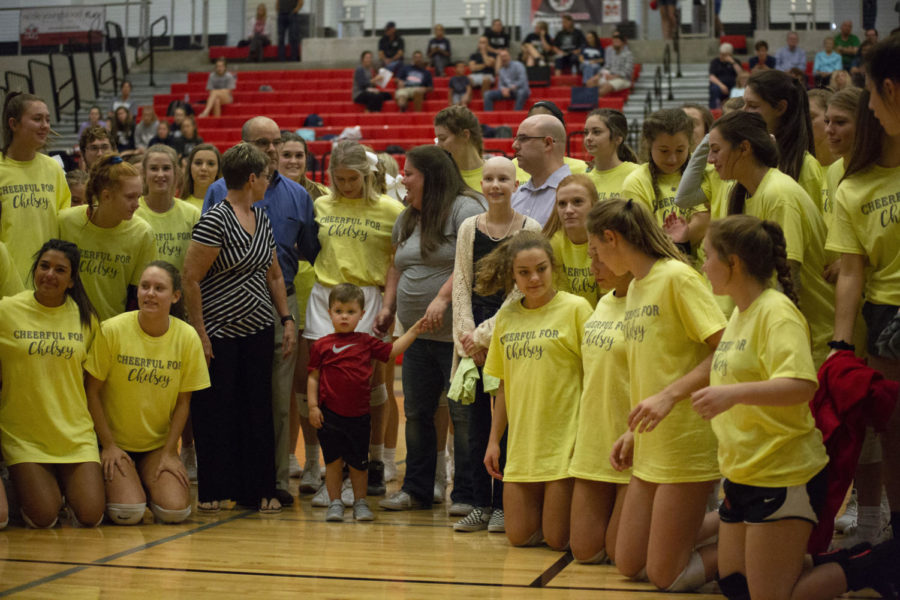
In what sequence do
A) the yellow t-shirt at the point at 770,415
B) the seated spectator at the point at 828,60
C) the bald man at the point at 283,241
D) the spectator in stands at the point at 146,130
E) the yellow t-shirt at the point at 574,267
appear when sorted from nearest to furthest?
the yellow t-shirt at the point at 770,415
the yellow t-shirt at the point at 574,267
the bald man at the point at 283,241
the spectator in stands at the point at 146,130
the seated spectator at the point at 828,60

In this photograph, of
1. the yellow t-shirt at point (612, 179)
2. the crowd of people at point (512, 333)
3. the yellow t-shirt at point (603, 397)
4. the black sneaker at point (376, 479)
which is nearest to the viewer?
the crowd of people at point (512, 333)

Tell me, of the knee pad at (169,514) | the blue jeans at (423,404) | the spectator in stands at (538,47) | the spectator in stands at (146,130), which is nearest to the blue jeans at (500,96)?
the spectator in stands at (538,47)

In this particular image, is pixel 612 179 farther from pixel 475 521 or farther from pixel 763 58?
pixel 763 58

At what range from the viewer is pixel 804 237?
4023 millimetres

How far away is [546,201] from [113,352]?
2.17 m

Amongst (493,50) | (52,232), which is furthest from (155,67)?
(52,232)

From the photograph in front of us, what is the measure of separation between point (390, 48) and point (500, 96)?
2917mm

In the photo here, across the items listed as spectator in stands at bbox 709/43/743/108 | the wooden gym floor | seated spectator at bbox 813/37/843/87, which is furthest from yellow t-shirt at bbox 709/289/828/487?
seated spectator at bbox 813/37/843/87

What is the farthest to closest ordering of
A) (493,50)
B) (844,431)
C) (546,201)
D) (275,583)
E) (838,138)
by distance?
(493,50) → (546,201) → (838,138) → (275,583) → (844,431)

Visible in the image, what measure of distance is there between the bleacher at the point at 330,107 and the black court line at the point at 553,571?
10588 millimetres

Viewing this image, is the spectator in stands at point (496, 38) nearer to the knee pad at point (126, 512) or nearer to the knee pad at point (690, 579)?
the knee pad at point (126, 512)

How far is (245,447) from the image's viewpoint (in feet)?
17.4

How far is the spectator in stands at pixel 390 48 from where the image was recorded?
60.6 feet

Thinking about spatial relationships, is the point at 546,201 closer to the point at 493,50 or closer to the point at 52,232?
the point at 52,232
